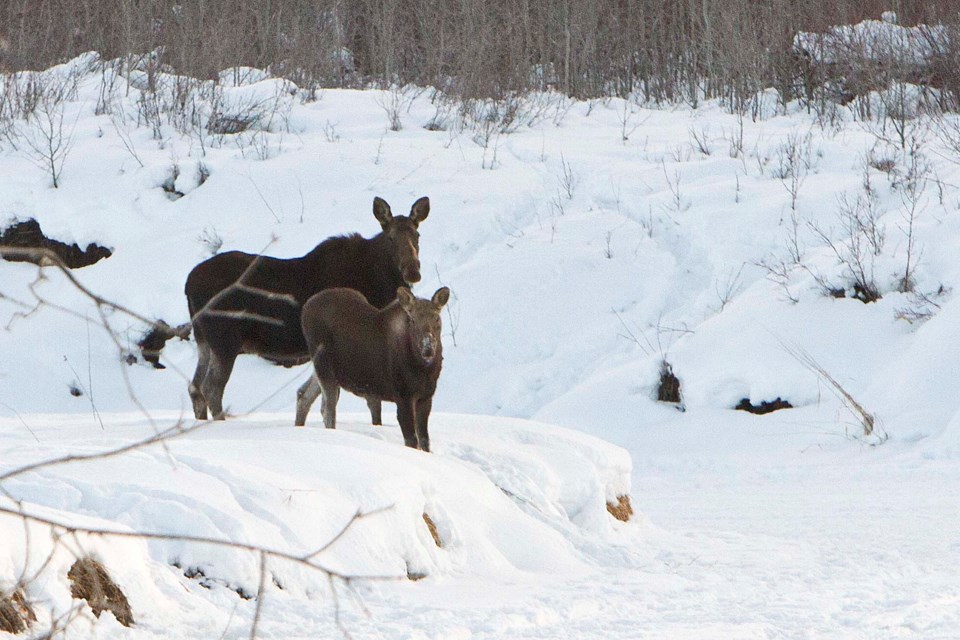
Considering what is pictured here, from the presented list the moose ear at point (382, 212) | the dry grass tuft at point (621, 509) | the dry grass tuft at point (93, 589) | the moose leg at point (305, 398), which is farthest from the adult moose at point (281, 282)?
the dry grass tuft at point (93, 589)

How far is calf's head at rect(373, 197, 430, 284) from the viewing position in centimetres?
840

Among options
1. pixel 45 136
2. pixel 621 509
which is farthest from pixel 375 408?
pixel 45 136

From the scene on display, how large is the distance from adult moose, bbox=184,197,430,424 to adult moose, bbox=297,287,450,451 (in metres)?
0.71

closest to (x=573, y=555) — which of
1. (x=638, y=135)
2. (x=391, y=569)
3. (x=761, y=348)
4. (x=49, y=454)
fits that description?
(x=391, y=569)

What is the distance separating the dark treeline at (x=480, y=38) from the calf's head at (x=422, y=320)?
13.8 meters

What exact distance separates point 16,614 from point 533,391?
10.3m

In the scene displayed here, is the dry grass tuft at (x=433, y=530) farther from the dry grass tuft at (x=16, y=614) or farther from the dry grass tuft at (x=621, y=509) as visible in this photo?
the dry grass tuft at (x=16, y=614)

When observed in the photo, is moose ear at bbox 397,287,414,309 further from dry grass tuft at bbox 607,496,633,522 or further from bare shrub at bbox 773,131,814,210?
bare shrub at bbox 773,131,814,210

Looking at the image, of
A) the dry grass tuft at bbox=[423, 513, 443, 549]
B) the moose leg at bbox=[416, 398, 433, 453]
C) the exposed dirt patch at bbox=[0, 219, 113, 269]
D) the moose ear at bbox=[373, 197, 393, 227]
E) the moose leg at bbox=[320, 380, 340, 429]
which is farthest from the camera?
the exposed dirt patch at bbox=[0, 219, 113, 269]

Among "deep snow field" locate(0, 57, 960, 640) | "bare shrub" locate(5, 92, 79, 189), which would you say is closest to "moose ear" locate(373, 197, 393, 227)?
"deep snow field" locate(0, 57, 960, 640)

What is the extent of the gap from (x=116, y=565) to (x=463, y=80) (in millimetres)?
16852

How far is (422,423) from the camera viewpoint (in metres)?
7.30

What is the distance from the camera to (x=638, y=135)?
1977 cm

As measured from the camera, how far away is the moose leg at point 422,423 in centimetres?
728
